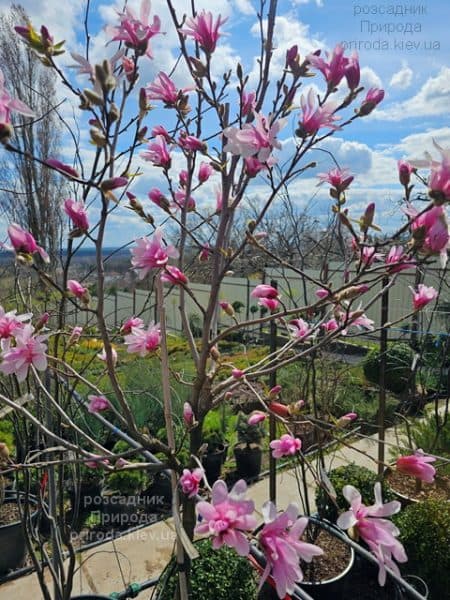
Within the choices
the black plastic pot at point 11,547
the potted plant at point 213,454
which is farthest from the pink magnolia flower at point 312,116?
the potted plant at point 213,454

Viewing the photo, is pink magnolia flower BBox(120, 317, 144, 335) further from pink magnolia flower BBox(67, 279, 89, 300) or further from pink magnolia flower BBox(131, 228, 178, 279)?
pink magnolia flower BBox(131, 228, 178, 279)

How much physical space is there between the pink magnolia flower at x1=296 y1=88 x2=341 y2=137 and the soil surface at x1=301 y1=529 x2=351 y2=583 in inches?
70.7

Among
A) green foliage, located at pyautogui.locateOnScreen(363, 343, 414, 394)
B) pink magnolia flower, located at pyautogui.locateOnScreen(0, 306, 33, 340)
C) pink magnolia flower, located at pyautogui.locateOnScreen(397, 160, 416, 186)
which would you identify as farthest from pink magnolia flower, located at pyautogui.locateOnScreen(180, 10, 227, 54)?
green foliage, located at pyautogui.locateOnScreen(363, 343, 414, 394)

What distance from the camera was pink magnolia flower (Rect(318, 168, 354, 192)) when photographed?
1158mm

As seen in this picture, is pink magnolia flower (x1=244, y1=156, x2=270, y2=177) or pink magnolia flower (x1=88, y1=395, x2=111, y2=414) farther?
pink magnolia flower (x1=88, y1=395, x2=111, y2=414)

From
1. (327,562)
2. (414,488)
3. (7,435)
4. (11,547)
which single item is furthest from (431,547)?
(7,435)

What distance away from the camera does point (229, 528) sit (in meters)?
0.71

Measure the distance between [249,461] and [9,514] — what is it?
5.56ft

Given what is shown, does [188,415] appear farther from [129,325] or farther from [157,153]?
[157,153]

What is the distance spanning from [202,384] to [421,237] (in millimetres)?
625

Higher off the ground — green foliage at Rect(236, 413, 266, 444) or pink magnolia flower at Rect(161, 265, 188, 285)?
pink magnolia flower at Rect(161, 265, 188, 285)

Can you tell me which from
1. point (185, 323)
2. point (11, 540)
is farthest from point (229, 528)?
point (11, 540)

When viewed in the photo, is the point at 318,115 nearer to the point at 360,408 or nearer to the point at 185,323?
the point at 185,323

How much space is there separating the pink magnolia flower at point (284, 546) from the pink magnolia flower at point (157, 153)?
92cm
